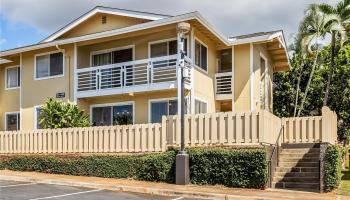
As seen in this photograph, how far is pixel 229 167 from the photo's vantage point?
14992mm

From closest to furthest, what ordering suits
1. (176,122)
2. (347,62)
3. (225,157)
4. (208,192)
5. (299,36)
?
(208,192) < (225,157) < (176,122) < (299,36) < (347,62)

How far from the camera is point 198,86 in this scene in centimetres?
2170

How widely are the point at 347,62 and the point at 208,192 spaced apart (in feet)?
70.0

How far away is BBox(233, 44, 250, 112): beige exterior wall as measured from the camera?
22.9 metres

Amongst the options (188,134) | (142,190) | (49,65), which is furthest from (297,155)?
(49,65)

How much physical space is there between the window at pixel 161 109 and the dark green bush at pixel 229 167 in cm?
532

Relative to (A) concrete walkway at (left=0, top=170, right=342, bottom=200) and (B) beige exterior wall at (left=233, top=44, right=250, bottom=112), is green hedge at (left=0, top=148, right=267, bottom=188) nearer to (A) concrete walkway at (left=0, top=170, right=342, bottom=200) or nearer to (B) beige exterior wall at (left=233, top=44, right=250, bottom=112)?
(A) concrete walkway at (left=0, top=170, right=342, bottom=200)

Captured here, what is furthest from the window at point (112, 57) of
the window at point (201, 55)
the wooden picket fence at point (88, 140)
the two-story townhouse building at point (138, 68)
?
the wooden picket fence at point (88, 140)

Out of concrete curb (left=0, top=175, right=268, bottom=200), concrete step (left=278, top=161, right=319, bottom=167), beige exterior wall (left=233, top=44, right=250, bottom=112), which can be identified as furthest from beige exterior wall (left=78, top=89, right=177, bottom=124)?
concrete curb (left=0, top=175, right=268, bottom=200)

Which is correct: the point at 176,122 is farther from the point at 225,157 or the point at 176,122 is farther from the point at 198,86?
the point at 198,86

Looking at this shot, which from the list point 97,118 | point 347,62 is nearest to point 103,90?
point 97,118

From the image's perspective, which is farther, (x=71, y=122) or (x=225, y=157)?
(x=71, y=122)

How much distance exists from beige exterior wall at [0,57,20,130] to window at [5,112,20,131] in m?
0.25

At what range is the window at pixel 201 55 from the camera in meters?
21.8
